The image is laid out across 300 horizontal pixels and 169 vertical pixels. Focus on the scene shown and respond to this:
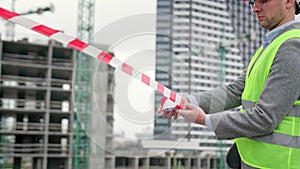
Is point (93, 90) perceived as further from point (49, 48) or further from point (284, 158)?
point (49, 48)

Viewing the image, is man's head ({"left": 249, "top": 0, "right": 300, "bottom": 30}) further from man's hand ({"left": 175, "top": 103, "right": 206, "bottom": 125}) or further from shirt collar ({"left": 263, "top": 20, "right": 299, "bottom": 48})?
man's hand ({"left": 175, "top": 103, "right": 206, "bottom": 125})

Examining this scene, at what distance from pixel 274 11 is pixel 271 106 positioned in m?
0.18

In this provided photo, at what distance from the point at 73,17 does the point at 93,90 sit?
13633 millimetres

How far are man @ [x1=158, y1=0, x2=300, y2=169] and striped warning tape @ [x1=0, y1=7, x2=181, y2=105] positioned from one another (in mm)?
66

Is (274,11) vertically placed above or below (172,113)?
above

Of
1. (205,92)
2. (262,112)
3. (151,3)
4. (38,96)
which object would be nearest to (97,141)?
(205,92)

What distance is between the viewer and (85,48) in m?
0.81

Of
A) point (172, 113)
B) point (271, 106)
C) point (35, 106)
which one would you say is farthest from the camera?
point (35, 106)

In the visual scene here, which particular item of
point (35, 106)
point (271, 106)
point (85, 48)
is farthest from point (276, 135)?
point (35, 106)

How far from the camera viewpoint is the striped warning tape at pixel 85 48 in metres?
0.76

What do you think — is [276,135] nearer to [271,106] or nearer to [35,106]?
[271,106]

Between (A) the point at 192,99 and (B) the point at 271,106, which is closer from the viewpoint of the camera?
(B) the point at 271,106

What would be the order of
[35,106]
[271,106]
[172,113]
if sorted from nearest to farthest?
[271,106]
[172,113]
[35,106]

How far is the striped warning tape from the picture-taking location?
2.48 ft
